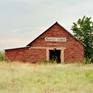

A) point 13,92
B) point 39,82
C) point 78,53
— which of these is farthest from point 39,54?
point 13,92

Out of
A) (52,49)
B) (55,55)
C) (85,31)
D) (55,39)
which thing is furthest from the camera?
(85,31)

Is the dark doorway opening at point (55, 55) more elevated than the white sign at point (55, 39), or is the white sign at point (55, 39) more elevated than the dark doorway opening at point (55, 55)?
the white sign at point (55, 39)

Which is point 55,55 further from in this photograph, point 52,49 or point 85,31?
point 85,31

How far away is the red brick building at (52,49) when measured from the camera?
3916cm

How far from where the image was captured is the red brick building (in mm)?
39156

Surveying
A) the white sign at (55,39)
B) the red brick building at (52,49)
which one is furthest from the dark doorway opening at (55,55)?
the white sign at (55,39)

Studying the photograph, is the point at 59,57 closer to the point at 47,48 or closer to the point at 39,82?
the point at 47,48

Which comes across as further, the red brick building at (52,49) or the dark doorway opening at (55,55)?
the dark doorway opening at (55,55)

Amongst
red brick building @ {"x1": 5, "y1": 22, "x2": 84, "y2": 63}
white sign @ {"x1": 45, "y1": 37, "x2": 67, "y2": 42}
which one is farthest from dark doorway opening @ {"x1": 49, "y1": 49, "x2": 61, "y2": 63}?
white sign @ {"x1": 45, "y1": 37, "x2": 67, "y2": 42}

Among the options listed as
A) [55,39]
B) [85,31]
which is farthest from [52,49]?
[85,31]

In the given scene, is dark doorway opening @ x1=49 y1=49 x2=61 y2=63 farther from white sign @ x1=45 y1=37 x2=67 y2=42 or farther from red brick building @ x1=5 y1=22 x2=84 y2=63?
white sign @ x1=45 y1=37 x2=67 y2=42

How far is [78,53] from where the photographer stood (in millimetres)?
40656

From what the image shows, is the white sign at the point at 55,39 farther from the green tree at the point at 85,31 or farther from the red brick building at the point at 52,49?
the green tree at the point at 85,31

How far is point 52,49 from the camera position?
40.3 m
